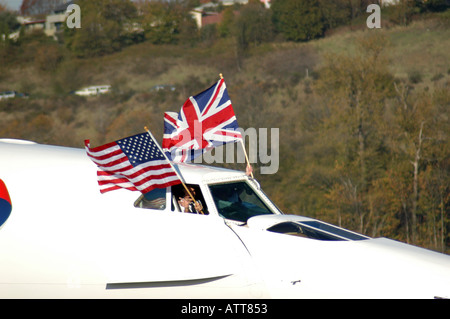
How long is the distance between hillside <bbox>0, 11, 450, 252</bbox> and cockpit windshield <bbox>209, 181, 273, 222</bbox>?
102ft

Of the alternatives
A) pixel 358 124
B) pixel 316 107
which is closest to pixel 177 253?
pixel 358 124

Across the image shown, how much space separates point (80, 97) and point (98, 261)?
225 ft

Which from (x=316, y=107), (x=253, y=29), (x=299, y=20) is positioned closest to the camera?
(x=316, y=107)

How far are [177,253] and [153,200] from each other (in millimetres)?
1316

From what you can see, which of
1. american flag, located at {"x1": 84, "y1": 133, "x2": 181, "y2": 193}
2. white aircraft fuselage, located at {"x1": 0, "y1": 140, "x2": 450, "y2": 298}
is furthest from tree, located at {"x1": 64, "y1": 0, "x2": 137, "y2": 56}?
white aircraft fuselage, located at {"x1": 0, "y1": 140, "x2": 450, "y2": 298}

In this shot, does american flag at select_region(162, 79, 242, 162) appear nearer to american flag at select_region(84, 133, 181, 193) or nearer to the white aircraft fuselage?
american flag at select_region(84, 133, 181, 193)

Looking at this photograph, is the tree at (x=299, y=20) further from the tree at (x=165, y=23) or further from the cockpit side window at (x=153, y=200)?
the cockpit side window at (x=153, y=200)

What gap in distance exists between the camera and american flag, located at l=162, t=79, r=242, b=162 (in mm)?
13273

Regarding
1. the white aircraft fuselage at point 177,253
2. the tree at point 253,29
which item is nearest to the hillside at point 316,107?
the tree at point 253,29

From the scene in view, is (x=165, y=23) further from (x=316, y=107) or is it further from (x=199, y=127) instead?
(x=199, y=127)

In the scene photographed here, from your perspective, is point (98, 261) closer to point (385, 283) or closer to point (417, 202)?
point (385, 283)

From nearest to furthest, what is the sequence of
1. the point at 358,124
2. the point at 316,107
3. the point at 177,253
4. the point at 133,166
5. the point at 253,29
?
the point at 177,253, the point at 133,166, the point at 358,124, the point at 316,107, the point at 253,29

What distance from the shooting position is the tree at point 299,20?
265 feet

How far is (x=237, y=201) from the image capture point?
11.8 meters
